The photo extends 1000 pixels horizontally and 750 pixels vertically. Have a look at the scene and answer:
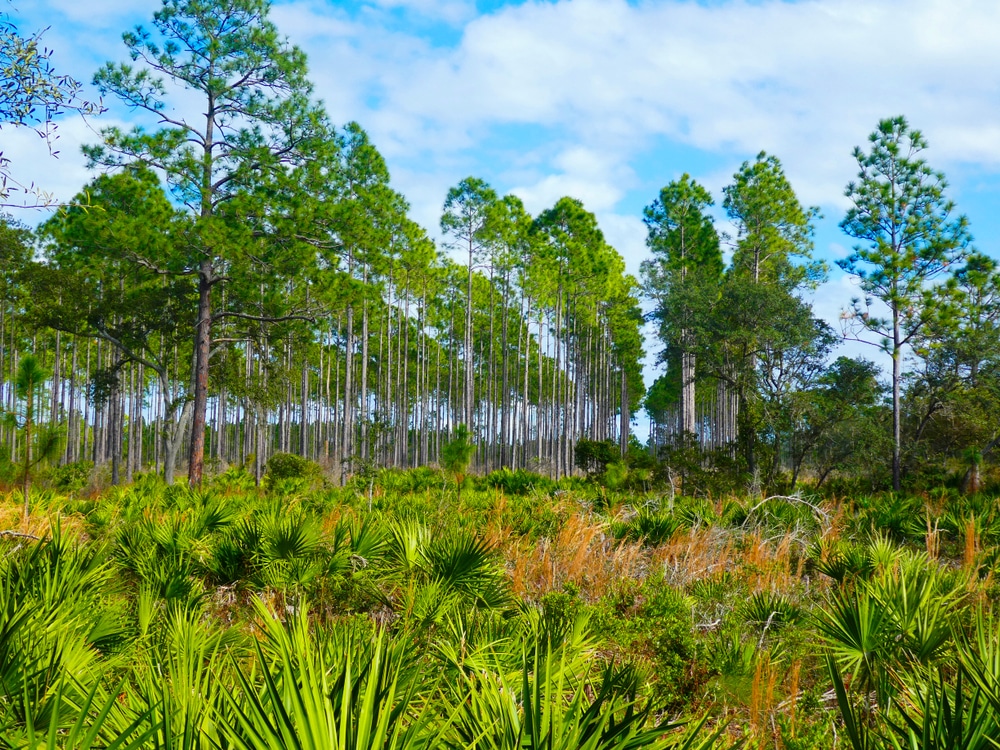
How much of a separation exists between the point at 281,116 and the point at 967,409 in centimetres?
2193

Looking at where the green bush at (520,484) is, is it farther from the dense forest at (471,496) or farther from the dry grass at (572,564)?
the dry grass at (572,564)

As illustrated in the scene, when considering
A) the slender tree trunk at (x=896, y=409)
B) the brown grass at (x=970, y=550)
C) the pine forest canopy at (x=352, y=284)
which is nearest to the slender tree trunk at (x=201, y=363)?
the pine forest canopy at (x=352, y=284)

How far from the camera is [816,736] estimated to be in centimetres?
355

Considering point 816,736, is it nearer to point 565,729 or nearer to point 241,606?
point 565,729

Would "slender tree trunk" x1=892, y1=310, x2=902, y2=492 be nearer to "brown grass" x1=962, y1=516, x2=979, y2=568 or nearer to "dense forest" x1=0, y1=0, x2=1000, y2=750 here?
"dense forest" x1=0, y1=0, x2=1000, y2=750

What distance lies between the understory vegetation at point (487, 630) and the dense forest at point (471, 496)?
0.03 m

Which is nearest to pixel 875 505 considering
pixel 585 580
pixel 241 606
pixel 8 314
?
pixel 585 580

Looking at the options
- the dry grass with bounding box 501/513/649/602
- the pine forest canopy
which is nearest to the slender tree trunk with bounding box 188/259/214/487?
the pine forest canopy

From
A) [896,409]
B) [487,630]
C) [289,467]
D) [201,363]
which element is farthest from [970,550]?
[201,363]

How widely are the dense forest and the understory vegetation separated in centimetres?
3

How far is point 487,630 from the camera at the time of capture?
13.1ft

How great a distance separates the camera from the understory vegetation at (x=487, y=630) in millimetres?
1815

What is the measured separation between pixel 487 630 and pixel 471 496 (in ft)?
22.9

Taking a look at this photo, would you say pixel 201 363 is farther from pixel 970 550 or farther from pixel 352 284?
pixel 970 550
